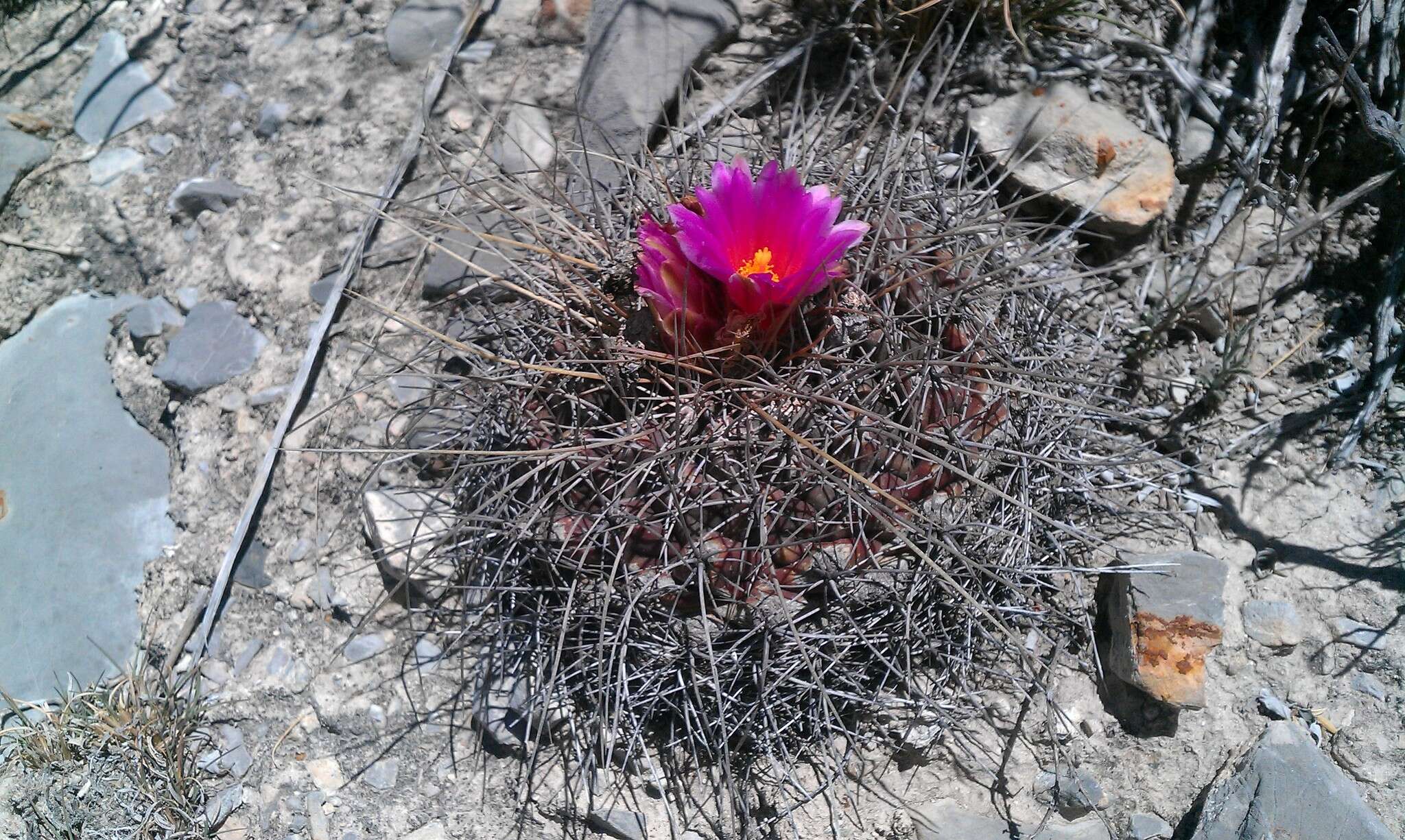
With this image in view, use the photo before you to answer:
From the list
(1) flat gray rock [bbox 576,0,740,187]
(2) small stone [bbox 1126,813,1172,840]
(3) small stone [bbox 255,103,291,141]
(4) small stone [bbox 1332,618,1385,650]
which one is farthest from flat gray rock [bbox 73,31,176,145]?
(4) small stone [bbox 1332,618,1385,650]

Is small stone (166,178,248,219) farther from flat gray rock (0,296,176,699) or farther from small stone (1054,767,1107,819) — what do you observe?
small stone (1054,767,1107,819)

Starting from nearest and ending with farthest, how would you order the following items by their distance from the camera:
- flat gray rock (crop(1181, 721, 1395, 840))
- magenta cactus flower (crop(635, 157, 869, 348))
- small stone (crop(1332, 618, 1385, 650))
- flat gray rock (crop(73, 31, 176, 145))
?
magenta cactus flower (crop(635, 157, 869, 348)), flat gray rock (crop(1181, 721, 1395, 840)), small stone (crop(1332, 618, 1385, 650)), flat gray rock (crop(73, 31, 176, 145))

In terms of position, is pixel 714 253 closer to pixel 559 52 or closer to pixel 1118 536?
pixel 1118 536

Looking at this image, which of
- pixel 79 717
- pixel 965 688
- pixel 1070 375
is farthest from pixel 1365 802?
pixel 79 717

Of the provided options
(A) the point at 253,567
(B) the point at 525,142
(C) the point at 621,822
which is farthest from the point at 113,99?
(C) the point at 621,822

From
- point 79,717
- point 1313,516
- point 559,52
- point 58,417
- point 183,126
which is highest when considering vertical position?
point 559,52

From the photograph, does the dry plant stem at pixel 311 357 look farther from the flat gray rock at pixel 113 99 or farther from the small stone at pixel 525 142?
the flat gray rock at pixel 113 99
